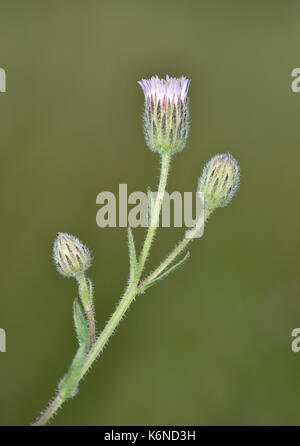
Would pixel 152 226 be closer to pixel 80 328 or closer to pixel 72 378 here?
pixel 80 328

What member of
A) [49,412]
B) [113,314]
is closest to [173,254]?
[113,314]

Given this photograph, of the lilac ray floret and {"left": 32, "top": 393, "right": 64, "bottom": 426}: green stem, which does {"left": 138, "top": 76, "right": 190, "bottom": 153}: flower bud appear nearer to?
the lilac ray floret

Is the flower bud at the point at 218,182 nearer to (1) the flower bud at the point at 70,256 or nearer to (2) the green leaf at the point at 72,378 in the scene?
(1) the flower bud at the point at 70,256

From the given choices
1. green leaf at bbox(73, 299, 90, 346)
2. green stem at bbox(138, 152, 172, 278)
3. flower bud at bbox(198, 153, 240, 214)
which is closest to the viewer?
green leaf at bbox(73, 299, 90, 346)

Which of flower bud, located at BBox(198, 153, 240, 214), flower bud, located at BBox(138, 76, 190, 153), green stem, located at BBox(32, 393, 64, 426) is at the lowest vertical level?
green stem, located at BBox(32, 393, 64, 426)

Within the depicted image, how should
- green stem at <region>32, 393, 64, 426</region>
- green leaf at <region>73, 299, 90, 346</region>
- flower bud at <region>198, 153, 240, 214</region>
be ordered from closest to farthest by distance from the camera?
green stem at <region>32, 393, 64, 426</region> < green leaf at <region>73, 299, 90, 346</region> < flower bud at <region>198, 153, 240, 214</region>

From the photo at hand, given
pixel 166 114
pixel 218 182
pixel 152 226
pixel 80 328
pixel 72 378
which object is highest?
pixel 166 114

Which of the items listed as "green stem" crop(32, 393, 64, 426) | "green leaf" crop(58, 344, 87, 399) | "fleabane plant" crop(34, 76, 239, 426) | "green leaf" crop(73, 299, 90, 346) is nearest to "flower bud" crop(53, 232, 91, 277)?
"fleabane plant" crop(34, 76, 239, 426)

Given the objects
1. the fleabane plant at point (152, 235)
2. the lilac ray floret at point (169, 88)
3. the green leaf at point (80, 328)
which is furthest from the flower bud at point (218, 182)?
the green leaf at point (80, 328)

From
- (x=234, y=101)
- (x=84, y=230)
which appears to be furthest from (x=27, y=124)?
(x=234, y=101)
